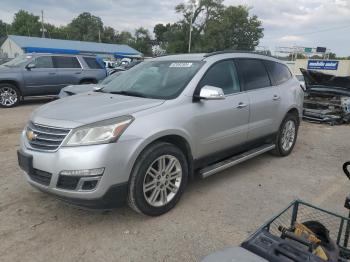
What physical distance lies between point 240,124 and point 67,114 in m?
2.33

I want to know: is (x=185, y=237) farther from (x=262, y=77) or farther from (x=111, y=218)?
(x=262, y=77)

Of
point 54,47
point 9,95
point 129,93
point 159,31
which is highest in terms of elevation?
point 159,31

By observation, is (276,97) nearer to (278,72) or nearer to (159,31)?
(278,72)

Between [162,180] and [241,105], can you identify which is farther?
[241,105]

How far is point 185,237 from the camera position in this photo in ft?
10.7

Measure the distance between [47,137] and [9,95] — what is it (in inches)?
364

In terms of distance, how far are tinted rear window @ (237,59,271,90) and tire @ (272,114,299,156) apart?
86 cm

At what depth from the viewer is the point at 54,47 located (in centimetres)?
5066

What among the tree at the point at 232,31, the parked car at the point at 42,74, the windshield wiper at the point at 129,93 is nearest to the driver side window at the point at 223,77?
the windshield wiper at the point at 129,93

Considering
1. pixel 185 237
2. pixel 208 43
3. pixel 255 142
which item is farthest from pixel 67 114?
pixel 208 43

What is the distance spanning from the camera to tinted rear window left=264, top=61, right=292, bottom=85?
555 cm

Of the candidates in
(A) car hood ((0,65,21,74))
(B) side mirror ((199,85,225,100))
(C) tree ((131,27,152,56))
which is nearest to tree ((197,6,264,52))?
(C) tree ((131,27,152,56))

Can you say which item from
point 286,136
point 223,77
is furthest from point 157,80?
point 286,136

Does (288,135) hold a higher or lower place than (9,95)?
higher
